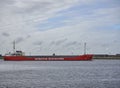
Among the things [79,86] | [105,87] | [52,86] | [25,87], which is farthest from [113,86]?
[25,87]

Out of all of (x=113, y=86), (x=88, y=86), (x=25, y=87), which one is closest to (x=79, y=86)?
(x=88, y=86)

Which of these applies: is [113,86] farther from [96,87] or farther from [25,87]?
[25,87]

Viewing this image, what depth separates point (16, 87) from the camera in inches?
2243

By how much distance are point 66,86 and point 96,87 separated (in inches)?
219

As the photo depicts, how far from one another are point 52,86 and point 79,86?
4871 millimetres

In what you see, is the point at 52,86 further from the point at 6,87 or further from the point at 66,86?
the point at 6,87

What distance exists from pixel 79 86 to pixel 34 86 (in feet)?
26.6

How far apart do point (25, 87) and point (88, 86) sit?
444 inches

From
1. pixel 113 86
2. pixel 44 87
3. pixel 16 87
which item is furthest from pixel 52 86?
pixel 113 86

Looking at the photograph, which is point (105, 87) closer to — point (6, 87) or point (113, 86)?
point (113, 86)

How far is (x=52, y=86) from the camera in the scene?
58.1 metres

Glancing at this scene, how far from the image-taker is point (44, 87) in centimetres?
5650

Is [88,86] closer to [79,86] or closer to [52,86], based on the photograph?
[79,86]

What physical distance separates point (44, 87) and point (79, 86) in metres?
6.49
